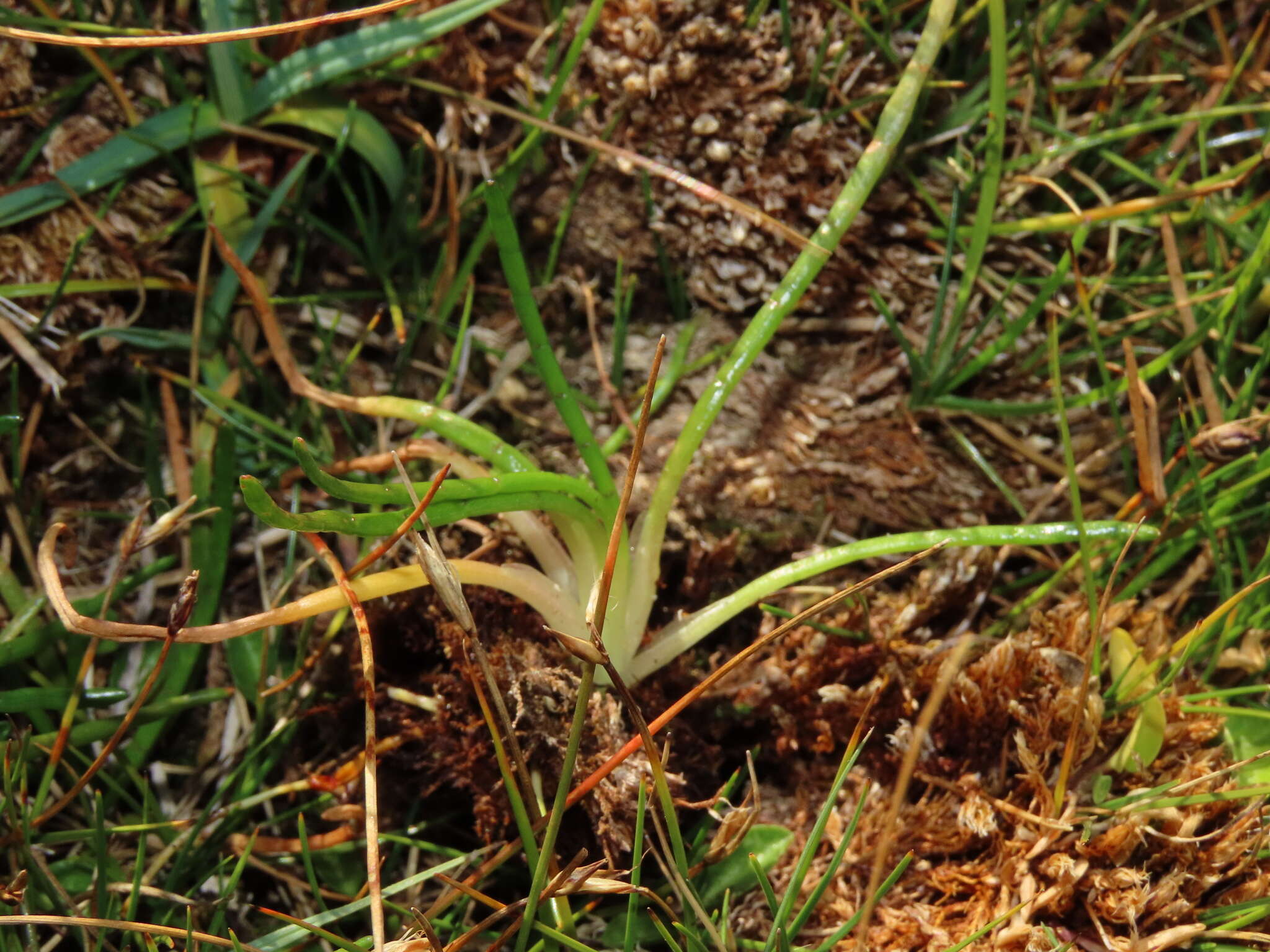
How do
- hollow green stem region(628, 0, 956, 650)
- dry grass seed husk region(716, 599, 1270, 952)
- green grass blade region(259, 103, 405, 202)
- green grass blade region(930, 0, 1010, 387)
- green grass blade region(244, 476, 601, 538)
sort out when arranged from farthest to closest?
green grass blade region(259, 103, 405, 202), green grass blade region(930, 0, 1010, 387), hollow green stem region(628, 0, 956, 650), dry grass seed husk region(716, 599, 1270, 952), green grass blade region(244, 476, 601, 538)

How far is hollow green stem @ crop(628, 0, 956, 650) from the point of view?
4.65ft

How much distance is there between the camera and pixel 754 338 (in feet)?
4.66

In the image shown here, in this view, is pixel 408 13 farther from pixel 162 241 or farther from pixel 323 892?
pixel 323 892

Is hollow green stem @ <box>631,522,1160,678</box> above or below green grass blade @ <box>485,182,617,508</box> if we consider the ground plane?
below

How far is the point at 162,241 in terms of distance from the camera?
5.62ft

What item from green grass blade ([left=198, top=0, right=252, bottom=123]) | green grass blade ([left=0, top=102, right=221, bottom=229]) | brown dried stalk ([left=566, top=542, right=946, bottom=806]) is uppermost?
green grass blade ([left=198, top=0, right=252, bottom=123])

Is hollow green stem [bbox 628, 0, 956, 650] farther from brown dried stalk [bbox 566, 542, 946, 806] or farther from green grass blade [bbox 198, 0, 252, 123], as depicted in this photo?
green grass blade [bbox 198, 0, 252, 123]

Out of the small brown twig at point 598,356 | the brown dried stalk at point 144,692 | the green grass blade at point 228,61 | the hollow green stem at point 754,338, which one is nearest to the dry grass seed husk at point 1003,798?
the hollow green stem at point 754,338

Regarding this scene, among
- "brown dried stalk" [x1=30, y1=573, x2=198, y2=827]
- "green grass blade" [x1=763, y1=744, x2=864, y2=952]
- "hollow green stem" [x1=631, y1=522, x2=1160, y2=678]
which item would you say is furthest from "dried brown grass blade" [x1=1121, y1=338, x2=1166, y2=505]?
"brown dried stalk" [x1=30, y1=573, x2=198, y2=827]

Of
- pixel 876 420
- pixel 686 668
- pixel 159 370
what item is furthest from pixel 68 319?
pixel 876 420

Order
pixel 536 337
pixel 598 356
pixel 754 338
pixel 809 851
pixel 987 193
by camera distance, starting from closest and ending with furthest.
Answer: pixel 809 851 < pixel 536 337 < pixel 754 338 < pixel 987 193 < pixel 598 356

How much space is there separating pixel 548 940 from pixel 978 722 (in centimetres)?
78

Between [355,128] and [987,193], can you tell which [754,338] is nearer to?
[987,193]

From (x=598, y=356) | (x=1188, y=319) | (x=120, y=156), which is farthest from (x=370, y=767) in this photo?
(x=1188, y=319)
